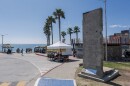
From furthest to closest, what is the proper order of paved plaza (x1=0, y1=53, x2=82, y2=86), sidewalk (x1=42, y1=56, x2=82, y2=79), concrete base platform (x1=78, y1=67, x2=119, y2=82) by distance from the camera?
sidewalk (x1=42, y1=56, x2=82, y2=79) → paved plaza (x1=0, y1=53, x2=82, y2=86) → concrete base platform (x1=78, y1=67, x2=119, y2=82)

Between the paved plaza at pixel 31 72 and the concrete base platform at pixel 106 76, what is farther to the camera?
the paved plaza at pixel 31 72

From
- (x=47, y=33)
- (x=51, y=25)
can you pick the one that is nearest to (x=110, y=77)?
(x=51, y=25)

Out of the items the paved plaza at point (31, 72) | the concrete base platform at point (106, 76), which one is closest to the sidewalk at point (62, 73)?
the paved plaza at point (31, 72)

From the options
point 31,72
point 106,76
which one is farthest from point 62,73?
point 106,76

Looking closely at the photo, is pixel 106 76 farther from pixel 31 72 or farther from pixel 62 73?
pixel 31 72

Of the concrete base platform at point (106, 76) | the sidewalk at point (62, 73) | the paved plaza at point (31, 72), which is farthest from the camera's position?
the sidewalk at point (62, 73)

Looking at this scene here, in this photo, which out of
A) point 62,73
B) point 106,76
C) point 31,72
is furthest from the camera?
point 31,72

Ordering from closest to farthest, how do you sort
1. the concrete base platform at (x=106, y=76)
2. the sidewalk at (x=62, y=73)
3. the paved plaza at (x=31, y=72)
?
1. the concrete base platform at (x=106, y=76)
2. the paved plaza at (x=31, y=72)
3. the sidewalk at (x=62, y=73)

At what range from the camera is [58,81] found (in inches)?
712

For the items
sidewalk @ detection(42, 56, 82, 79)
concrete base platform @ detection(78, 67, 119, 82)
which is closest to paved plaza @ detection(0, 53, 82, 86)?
sidewalk @ detection(42, 56, 82, 79)

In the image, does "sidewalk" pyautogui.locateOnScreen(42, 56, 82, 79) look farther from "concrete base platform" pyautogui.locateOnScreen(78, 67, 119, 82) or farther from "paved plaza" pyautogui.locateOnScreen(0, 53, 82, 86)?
"concrete base platform" pyautogui.locateOnScreen(78, 67, 119, 82)

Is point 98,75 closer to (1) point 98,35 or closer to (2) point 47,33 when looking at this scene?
(1) point 98,35

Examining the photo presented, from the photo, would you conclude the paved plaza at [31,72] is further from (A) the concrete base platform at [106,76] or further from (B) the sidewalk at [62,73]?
(A) the concrete base platform at [106,76]

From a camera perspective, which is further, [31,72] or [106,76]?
[31,72]
